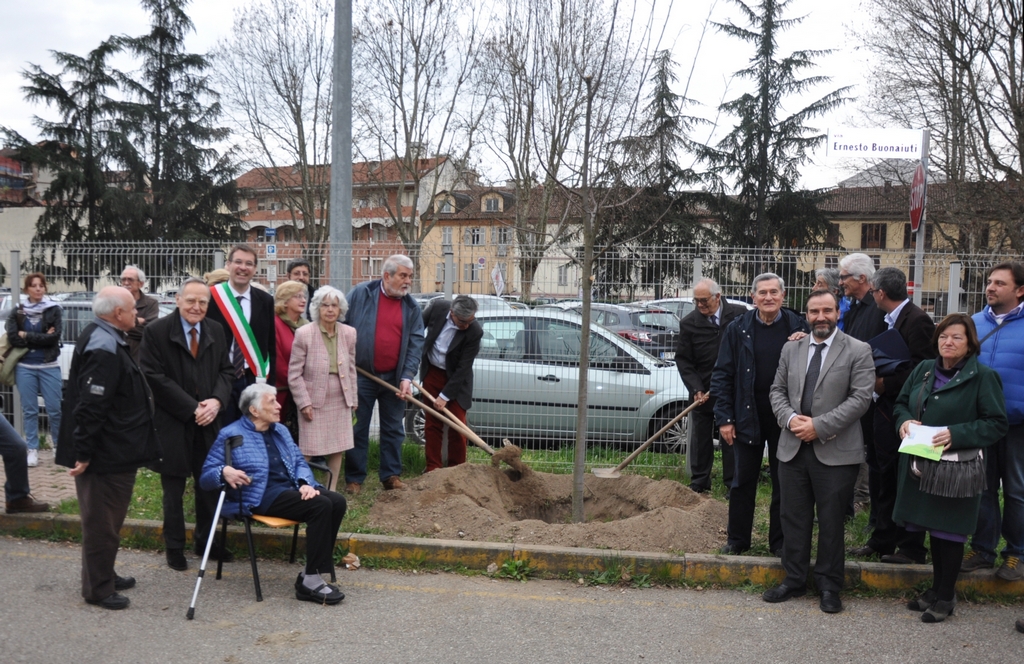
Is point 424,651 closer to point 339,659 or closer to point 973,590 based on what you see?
point 339,659

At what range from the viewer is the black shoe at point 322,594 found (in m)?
4.90

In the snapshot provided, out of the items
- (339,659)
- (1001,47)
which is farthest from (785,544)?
(1001,47)

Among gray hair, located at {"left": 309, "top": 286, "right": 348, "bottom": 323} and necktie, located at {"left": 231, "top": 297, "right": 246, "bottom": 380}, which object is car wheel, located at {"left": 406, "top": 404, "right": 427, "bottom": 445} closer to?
gray hair, located at {"left": 309, "top": 286, "right": 348, "bottom": 323}

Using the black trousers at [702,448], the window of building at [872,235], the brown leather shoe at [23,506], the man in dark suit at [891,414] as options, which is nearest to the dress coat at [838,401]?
the man in dark suit at [891,414]

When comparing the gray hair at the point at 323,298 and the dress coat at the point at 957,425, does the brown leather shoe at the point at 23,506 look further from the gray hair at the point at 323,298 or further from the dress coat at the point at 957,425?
the dress coat at the point at 957,425

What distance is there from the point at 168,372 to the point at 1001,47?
23.5 meters

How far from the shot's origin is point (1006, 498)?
525 centimetres

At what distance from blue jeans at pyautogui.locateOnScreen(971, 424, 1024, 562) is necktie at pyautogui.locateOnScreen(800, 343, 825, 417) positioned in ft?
4.07

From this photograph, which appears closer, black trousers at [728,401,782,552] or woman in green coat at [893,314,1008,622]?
woman in green coat at [893,314,1008,622]

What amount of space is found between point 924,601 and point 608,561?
1.94m

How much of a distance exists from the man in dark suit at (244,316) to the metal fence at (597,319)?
2219 mm

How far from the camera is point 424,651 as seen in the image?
4305 mm

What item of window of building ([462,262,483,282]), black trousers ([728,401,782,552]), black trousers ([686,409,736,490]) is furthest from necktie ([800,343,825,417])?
window of building ([462,262,483,282])

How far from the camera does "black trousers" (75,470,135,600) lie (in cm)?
480
